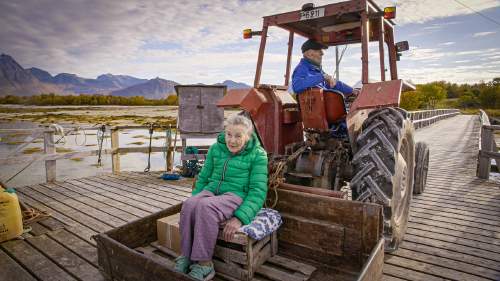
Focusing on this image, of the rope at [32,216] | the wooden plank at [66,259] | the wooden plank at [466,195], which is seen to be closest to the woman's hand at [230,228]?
the wooden plank at [66,259]

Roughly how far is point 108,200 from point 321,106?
3.66 m

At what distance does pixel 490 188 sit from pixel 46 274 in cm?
679

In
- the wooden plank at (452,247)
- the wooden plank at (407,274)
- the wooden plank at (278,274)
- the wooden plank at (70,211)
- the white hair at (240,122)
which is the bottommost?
the wooden plank at (70,211)

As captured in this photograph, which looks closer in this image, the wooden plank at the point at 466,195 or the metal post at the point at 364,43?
the metal post at the point at 364,43

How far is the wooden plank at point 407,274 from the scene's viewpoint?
2.41m

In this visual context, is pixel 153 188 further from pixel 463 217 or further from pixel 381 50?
pixel 463 217

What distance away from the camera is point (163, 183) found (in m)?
5.68

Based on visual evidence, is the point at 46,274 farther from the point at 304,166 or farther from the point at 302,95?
the point at 302,95

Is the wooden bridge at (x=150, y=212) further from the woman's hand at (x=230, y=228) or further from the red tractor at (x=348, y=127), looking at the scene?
the woman's hand at (x=230, y=228)

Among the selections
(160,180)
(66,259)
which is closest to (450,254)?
(66,259)

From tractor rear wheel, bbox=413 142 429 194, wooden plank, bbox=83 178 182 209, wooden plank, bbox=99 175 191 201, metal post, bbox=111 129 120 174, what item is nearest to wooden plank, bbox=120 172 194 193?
wooden plank, bbox=99 175 191 201

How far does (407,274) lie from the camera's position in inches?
97.2

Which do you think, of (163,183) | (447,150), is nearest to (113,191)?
(163,183)

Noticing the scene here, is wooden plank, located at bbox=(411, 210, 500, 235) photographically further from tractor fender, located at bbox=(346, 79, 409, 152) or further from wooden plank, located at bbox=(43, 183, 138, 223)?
wooden plank, located at bbox=(43, 183, 138, 223)
